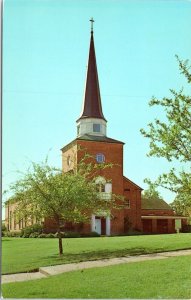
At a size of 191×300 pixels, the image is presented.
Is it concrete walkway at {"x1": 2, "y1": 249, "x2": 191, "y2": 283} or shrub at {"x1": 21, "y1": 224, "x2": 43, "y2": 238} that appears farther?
shrub at {"x1": 21, "y1": 224, "x2": 43, "y2": 238}

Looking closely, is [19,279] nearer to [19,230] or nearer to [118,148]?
[19,230]

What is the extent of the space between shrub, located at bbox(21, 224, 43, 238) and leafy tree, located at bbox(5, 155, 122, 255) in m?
0.41

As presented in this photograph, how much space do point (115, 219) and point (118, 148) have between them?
2128 millimetres

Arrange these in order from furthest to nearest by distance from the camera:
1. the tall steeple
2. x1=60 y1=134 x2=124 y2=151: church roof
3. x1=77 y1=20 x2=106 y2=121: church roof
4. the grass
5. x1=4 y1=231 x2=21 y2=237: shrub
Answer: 1. x1=60 y1=134 x2=124 y2=151: church roof
2. x1=4 y1=231 x2=21 y2=237: shrub
3. the tall steeple
4. x1=77 y1=20 x2=106 y2=121: church roof
5. the grass

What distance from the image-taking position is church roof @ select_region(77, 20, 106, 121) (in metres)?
9.51

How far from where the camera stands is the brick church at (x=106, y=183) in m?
10.7

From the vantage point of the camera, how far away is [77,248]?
10859 millimetres

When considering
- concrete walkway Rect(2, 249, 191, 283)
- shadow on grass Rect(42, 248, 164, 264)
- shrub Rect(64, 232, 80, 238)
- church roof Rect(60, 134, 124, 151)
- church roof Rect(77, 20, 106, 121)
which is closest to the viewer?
concrete walkway Rect(2, 249, 191, 283)

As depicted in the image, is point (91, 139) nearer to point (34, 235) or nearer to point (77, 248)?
point (34, 235)

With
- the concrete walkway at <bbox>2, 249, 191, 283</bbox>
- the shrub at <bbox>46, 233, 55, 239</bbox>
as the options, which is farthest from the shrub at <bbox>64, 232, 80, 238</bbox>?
the concrete walkway at <bbox>2, 249, 191, 283</bbox>

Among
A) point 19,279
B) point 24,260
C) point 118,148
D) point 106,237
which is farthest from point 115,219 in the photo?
point 19,279

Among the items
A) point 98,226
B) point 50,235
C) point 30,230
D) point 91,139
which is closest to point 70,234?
point 50,235

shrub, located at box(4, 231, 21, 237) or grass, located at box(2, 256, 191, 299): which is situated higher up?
shrub, located at box(4, 231, 21, 237)

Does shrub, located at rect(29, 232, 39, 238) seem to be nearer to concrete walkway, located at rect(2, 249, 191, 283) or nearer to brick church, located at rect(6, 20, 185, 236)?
brick church, located at rect(6, 20, 185, 236)
